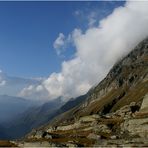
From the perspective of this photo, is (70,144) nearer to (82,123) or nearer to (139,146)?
(139,146)

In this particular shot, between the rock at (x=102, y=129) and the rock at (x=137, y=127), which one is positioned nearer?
the rock at (x=137, y=127)

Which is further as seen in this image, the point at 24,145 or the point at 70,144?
the point at 24,145

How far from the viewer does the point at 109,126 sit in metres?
145

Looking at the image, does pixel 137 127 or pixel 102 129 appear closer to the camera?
pixel 137 127

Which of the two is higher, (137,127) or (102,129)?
(102,129)

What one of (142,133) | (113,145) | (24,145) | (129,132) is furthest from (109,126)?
(113,145)

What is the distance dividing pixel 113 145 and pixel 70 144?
14240mm

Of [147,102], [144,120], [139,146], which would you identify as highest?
[147,102]

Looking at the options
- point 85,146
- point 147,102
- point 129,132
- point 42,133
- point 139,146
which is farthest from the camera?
point 147,102

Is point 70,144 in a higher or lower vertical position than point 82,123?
lower

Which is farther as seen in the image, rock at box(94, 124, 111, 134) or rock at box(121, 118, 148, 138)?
rock at box(94, 124, 111, 134)

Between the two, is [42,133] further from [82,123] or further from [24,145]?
[82,123]

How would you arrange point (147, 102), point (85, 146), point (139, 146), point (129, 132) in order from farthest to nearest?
point (147, 102), point (129, 132), point (85, 146), point (139, 146)

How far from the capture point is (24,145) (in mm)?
108250
